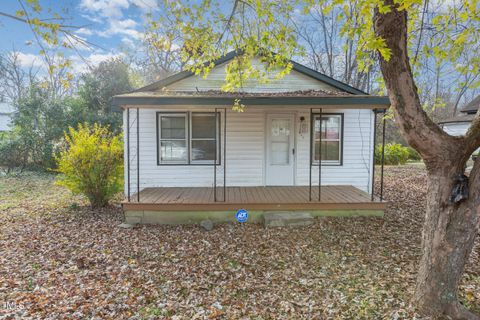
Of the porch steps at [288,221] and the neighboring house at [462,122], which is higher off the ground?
the neighboring house at [462,122]

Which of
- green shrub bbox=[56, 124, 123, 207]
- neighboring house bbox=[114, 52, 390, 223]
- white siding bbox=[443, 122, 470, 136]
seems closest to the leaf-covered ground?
green shrub bbox=[56, 124, 123, 207]

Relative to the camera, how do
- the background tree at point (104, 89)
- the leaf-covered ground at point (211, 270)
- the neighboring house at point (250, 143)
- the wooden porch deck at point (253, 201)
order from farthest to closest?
1. the background tree at point (104, 89)
2. the neighboring house at point (250, 143)
3. the wooden porch deck at point (253, 201)
4. the leaf-covered ground at point (211, 270)

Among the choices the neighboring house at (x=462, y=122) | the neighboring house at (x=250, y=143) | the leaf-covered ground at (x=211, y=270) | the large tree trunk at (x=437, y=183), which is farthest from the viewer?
the neighboring house at (x=462, y=122)

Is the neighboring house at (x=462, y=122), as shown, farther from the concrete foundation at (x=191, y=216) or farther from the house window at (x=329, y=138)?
the concrete foundation at (x=191, y=216)

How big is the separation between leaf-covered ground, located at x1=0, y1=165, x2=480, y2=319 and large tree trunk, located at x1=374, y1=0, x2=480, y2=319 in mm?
368

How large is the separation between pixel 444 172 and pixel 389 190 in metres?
6.78

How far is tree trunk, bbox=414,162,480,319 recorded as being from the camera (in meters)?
2.67

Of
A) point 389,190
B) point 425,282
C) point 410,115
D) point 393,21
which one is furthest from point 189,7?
point 389,190

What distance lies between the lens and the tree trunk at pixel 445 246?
267 centimetres

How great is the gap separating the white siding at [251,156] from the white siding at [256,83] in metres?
0.85

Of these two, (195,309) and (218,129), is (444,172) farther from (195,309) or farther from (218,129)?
(218,129)

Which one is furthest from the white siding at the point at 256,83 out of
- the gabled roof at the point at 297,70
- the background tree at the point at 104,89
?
the background tree at the point at 104,89

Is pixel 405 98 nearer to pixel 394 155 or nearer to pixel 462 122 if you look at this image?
pixel 394 155

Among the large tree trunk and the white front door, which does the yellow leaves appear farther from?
the large tree trunk
